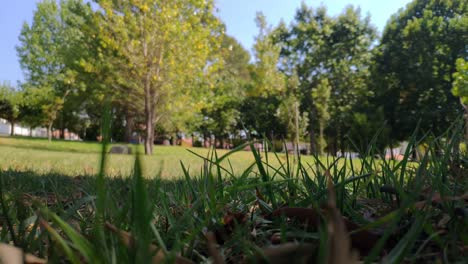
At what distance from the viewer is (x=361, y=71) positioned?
27.7m

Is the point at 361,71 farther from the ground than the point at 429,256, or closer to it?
farther from the ground

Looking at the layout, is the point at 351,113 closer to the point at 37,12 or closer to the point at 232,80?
the point at 232,80

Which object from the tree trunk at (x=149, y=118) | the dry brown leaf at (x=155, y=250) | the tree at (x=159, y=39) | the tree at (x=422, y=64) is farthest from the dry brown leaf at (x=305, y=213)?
the tree at (x=422, y=64)

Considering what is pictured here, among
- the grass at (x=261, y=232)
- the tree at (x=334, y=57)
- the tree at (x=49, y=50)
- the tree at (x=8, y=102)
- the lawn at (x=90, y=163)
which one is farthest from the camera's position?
the tree at (x=8, y=102)

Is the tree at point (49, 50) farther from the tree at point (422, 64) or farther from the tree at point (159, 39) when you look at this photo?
the tree at point (422, 64)

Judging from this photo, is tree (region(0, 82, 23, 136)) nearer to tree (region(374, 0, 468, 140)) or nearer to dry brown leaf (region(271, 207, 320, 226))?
tree (region(374, 0, 468, 140))

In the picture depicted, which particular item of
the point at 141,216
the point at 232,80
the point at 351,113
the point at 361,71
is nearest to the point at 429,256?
the point at 141,216

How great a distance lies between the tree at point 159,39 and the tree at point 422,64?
1487 cm

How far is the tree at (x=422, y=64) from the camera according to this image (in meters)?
21.7

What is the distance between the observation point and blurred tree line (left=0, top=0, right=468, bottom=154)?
1295 centimetres

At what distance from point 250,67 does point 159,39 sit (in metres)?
9.54

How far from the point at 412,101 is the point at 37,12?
27.5 m

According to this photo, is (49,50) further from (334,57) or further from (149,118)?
(334,57)

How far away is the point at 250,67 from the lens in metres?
21.5
